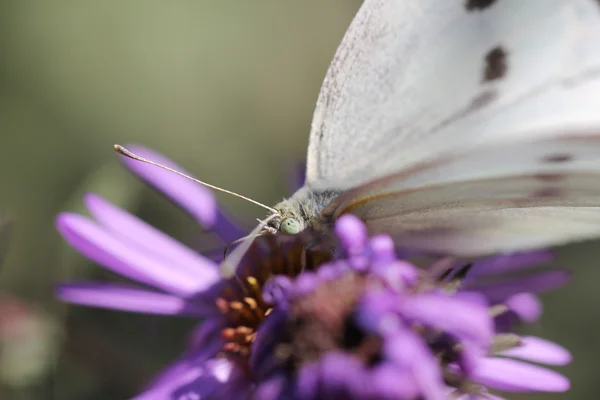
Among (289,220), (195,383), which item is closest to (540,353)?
(289,220)

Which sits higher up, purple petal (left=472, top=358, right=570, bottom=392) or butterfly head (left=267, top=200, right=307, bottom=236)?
butterfly head (left=267, top=200, right=307, bottom=236)

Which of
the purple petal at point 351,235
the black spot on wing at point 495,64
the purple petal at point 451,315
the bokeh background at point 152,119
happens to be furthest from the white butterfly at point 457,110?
the bokeh background at point 152,119

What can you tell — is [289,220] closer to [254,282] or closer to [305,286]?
[254,282]

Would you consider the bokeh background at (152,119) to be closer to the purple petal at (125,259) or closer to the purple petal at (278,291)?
the purple petal at (125,259)

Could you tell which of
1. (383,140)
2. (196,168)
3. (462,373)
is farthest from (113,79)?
(462,373)

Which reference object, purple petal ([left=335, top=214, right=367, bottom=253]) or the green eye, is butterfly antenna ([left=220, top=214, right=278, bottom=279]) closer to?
the green eye

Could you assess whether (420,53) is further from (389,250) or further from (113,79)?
(113,79)

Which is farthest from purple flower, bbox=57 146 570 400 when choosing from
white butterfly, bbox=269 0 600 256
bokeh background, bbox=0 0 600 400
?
bokeh background, bbox=0 0 600 400
